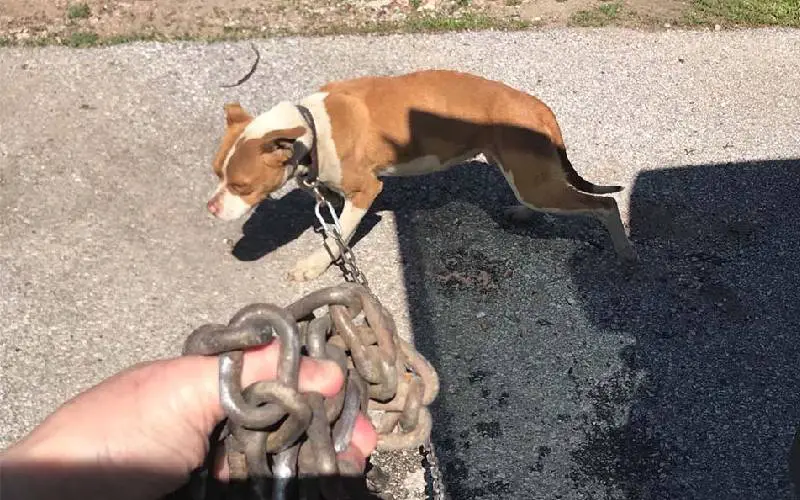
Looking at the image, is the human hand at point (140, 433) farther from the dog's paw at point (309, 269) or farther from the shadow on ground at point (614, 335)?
the dog's paw at point (309, 269)

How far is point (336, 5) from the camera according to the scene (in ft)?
21.1

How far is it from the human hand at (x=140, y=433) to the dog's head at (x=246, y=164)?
1.68 meters

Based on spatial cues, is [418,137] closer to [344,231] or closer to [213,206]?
[344,231]

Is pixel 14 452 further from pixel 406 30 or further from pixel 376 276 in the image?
pixel 406 30

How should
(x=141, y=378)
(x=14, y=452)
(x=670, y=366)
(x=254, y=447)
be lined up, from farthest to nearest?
(x=670, y=366)
(x=141, y=378)
(x=14, y=452)
(x=254, y=447)

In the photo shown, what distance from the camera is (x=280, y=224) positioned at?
4543 millimetres

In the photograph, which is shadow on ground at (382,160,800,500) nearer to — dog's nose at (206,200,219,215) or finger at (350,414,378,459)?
dog's nose at (206,200,219,215)

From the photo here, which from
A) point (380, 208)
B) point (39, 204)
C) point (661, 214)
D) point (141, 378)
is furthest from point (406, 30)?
point (141, 378)

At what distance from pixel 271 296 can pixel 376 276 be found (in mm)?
580

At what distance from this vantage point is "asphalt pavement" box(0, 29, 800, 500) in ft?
11.6

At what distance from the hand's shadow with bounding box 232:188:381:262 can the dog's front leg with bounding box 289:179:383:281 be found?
11.4 inches

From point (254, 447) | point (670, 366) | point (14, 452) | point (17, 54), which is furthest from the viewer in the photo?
point (17, 54)

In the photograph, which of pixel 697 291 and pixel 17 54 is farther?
pixel 17 54

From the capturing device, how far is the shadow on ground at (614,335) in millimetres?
3406
